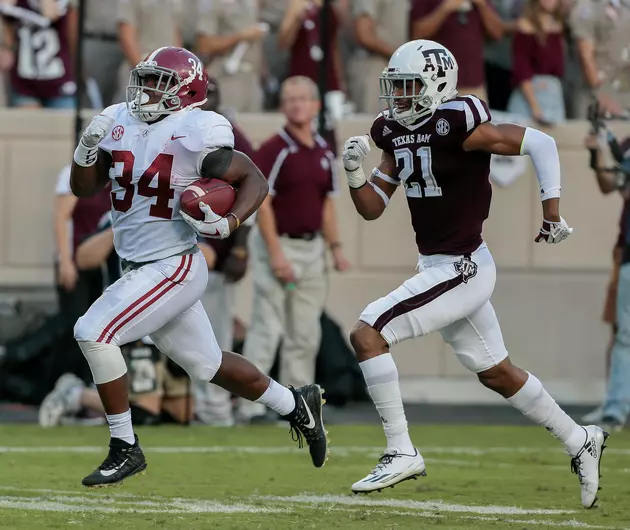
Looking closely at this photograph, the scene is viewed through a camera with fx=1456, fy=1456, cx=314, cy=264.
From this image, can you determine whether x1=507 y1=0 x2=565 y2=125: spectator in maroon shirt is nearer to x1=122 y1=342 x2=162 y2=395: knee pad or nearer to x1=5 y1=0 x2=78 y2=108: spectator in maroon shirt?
x1=5 y1=0 x2=78 y2=108: spectator in maroon shirt

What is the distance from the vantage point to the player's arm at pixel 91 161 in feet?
17.9

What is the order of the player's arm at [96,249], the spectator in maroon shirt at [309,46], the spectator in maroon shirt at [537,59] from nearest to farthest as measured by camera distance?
the player's arm at [96,249] → the spectator in maroon shirt at [309,46] → the spectator in maroon shirt at [537,59]

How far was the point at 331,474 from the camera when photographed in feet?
21.7

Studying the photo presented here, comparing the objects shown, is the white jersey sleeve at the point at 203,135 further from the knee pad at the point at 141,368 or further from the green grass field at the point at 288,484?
the knee pad at the point at 141,368

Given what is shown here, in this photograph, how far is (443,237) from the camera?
586 cm

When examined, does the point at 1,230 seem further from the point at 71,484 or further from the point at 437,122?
the point at 437,122

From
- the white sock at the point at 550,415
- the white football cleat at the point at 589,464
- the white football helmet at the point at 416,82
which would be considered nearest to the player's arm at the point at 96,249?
the white football helmet at the point at 416,82

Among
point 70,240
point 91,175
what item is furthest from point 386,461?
point 70,240

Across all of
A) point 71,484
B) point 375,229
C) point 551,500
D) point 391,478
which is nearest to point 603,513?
point 551,500

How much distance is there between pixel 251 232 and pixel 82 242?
54.5 inches

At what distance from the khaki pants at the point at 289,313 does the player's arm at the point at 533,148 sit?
3.31 metres

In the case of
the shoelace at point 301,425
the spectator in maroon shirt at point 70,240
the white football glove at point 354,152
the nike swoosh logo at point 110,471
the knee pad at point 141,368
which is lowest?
the knee pad at point 141,368

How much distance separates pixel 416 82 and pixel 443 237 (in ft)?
2.06

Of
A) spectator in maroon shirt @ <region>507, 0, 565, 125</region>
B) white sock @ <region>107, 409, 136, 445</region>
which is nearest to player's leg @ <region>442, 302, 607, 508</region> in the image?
white sock @ <region>107, 409, 136, 445</region>
